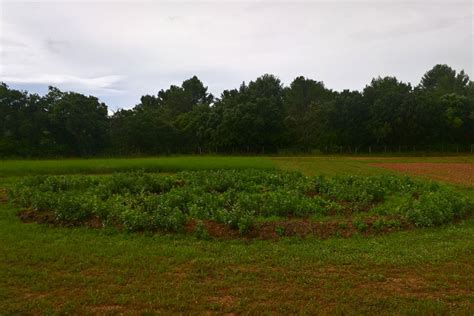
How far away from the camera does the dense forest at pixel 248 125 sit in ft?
208

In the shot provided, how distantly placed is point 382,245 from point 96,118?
2491 inches

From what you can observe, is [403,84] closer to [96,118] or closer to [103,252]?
[96,118]

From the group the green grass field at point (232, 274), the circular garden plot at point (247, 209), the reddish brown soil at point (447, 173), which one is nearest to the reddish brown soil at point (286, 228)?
the circular garden plot at point (247, 209)

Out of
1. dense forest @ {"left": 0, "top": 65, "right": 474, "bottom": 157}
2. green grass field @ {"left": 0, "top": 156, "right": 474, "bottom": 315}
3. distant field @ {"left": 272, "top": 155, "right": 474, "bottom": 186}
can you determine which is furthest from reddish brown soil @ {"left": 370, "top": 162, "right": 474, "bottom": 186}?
dense forest @ {"left": 0, "top": 65, "right": 474, "bottom": 157}

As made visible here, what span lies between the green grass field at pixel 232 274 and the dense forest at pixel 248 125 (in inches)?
2234


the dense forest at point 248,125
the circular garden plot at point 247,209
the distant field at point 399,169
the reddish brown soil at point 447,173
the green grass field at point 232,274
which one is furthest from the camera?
the dense forest at point 248,125

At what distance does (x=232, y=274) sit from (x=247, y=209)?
5826 mm

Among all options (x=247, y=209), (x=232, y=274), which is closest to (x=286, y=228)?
(x=247, y=209)

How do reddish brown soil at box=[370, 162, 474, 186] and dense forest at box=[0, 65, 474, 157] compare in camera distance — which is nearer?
reddish brown soil at box=[370, 162, 474, 186]

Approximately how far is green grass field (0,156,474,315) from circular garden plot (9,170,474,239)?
2.07 feet

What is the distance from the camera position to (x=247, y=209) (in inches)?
551

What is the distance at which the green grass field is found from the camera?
671 cm

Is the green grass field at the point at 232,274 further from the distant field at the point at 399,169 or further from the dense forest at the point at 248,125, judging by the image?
the dense forest at the point at 248,125

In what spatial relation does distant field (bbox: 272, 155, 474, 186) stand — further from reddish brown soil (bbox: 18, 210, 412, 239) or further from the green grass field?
the green grass field
